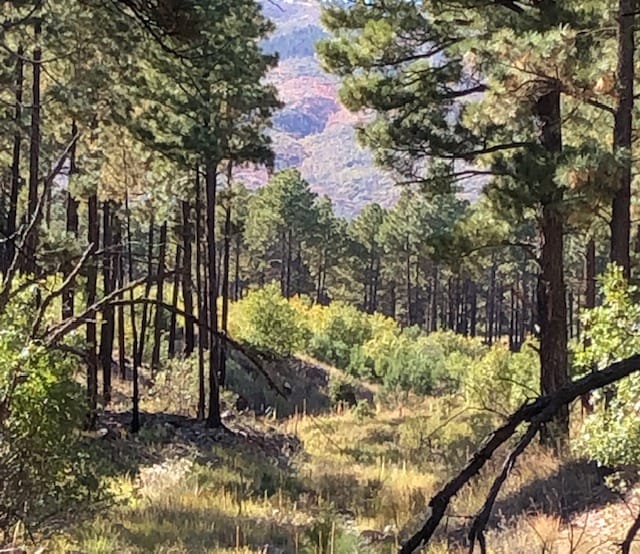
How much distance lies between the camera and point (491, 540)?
24.5 feet

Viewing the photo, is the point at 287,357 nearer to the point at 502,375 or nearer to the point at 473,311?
the point at 502,375

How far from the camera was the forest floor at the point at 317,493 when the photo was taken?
6.89 metres

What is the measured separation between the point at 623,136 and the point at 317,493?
5785 millimetres

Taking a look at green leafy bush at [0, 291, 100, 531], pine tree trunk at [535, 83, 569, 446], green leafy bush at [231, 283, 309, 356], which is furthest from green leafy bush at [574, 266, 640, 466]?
green leafy bush at [231, 283, 309, 356]

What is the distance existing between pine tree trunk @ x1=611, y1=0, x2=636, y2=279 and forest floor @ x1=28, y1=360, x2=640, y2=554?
248cm

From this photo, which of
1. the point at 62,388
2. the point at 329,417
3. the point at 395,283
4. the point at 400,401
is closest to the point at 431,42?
the point at 62,388

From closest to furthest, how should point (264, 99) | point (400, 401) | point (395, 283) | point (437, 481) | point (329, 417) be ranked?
point (437, 481) → point (264, 99) → point (329, 417) → point (400, 401) → point (395, 283)

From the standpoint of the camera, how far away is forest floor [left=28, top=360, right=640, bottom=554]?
6891 mm

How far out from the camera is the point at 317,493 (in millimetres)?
11172

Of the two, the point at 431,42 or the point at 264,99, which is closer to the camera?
the point at 431,42

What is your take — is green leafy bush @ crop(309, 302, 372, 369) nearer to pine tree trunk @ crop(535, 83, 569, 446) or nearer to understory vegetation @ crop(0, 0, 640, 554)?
understory vegetation @ crop(0, 0, 640, 554)

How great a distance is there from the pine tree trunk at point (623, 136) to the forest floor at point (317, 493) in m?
2.48

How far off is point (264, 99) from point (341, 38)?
18.0ft

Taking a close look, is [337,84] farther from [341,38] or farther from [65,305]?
[65,305]
